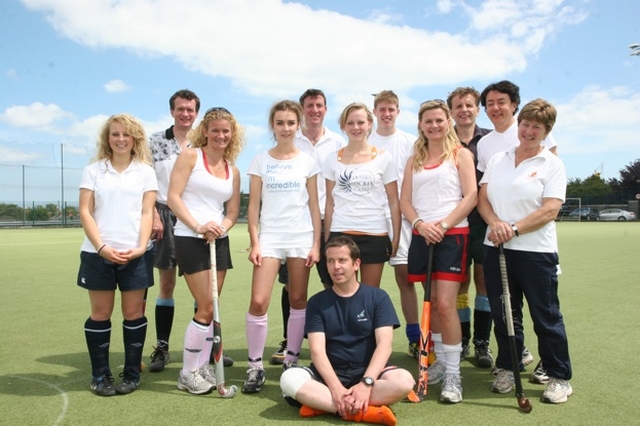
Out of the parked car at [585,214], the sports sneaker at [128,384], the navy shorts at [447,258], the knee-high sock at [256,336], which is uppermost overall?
the navy shorts at [447,258]

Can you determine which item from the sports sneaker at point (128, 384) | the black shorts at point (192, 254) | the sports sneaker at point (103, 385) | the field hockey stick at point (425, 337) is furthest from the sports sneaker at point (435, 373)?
the sports sneaker at point (103, 385)

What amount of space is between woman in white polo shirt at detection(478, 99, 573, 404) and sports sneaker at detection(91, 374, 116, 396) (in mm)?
2612

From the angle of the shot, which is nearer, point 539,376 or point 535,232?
point 535,232

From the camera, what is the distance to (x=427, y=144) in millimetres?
4121

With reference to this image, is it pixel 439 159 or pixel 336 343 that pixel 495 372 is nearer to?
pixel 336 343

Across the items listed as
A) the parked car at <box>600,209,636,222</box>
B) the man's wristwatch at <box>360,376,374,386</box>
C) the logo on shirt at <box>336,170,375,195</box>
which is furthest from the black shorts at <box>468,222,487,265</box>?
the parked car at <box>600,209,636,222</box>

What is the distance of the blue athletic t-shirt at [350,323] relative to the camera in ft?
11.8

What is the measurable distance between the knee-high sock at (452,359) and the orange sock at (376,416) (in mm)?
681

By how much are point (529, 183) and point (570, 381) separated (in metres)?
1.46

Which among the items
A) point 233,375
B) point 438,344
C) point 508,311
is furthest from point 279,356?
point 508,311

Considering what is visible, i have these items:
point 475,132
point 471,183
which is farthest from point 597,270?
point 471,183

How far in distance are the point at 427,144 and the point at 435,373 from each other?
5.53 ft

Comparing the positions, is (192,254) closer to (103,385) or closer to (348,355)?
(103,385)

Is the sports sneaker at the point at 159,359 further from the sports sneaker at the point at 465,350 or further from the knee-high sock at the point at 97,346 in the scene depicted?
the sports sneaker at the point at 465,350
